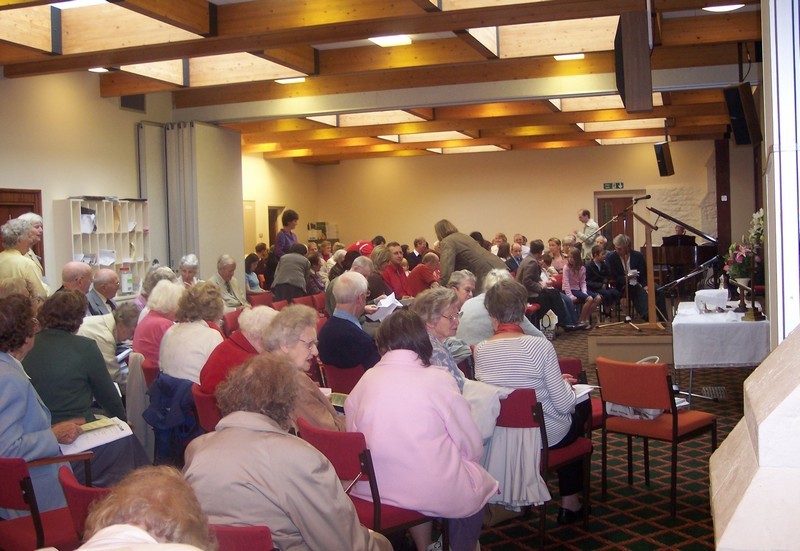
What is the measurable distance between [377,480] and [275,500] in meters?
0.93

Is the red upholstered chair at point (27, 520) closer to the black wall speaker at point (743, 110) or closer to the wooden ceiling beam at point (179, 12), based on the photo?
the wooden ceiling beam at point (179, 12)

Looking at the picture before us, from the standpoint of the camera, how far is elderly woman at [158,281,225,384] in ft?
15.3

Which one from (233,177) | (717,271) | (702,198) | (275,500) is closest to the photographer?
(275,500)

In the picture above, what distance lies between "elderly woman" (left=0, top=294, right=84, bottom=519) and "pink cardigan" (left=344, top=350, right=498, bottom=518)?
A: 4.18ft

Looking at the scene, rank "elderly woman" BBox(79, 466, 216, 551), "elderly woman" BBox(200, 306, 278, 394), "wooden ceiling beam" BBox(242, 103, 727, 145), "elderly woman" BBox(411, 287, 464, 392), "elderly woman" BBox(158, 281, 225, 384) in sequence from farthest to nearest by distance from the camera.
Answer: "wooden ceiling beam" BBox(242, 103, 727, 145)
"elderly woman" BBox(158, 281, 225, 384)
"elderly woman" BBox(411, 287, 464, 392)
"elderly woman" BBox(200, 306, 278, 394)
"elderly woman" BBox(79, 466, 216, 551)

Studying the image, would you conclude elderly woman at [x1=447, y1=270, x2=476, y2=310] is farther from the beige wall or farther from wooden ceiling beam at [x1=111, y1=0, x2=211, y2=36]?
the beige wall

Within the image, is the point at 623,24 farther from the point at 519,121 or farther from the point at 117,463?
the point at 519,121

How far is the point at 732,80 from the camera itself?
9.32 metres

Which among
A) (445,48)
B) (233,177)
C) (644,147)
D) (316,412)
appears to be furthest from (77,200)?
(644,147)

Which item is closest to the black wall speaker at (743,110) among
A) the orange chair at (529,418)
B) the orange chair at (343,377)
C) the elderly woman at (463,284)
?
the elderly woman at (463,284)

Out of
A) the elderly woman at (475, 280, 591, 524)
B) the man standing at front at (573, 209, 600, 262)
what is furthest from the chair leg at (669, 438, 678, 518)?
the man standing at front at (573, 209, 600, 262)

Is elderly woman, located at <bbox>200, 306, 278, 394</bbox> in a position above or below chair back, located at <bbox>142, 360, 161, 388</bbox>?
→ above

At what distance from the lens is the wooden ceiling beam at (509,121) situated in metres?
13.3

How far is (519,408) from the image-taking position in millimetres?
3889
